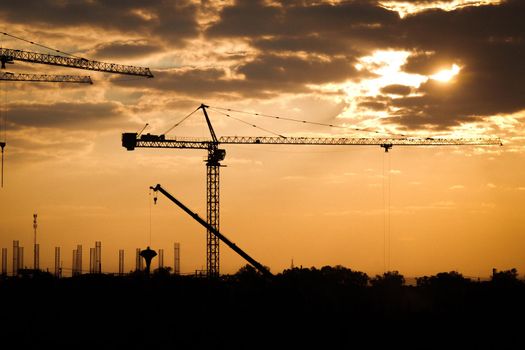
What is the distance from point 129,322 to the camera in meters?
98.8

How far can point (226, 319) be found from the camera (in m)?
107

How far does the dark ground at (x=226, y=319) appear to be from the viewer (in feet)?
298

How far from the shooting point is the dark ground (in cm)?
9094

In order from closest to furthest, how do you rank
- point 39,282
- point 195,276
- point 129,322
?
point 129,322 → point 39,282 → point 195,276

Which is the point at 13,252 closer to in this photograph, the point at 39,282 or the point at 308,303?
the point at 39,282

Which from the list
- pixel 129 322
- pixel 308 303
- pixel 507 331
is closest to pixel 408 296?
pixel 308 303

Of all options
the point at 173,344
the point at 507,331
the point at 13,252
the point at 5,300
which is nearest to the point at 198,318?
the point at 173,344

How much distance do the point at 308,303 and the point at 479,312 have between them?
24.5 m

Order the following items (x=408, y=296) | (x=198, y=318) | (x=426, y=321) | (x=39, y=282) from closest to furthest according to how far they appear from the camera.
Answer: (x=198, y=318) → (x=426, y=321) → (x=39, y=282) → (x=408, y=296)

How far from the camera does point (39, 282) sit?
134 meters

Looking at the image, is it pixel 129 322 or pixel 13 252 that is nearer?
pixel 129 322

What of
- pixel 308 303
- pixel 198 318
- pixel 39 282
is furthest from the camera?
pixel 39 282

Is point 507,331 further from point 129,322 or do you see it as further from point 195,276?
point 195,276

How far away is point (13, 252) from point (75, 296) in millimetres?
55553
